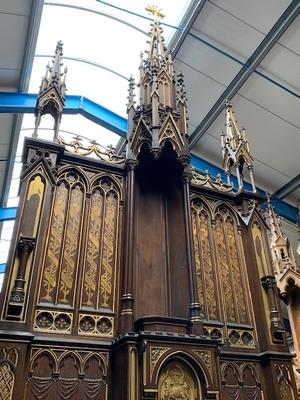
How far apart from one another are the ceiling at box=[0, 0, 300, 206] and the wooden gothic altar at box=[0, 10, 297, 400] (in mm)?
3017

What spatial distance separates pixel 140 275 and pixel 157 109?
259 centimetres

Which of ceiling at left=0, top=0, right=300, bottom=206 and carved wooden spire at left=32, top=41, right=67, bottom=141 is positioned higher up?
ceiling at left=0, top=0, right=300, bottom=206

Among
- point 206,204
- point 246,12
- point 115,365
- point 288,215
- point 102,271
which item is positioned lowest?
point 115,365

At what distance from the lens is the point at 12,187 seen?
14.5m

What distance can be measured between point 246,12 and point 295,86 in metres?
2.16

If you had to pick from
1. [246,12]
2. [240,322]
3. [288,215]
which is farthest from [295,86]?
[240,322]

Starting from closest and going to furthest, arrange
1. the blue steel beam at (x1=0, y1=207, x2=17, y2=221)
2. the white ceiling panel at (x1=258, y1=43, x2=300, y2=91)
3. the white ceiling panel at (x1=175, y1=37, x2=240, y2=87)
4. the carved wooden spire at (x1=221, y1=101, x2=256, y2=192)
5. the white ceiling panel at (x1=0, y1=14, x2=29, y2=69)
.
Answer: the carved wooden spire at (x1=221, y1=101, x2=256, y2=192)
the white ceiling panel at (x1=0, y1=14, x2=29, y2=69)
the white ceiling panel at (x1=258, y1=43, x2=300, y2=91)
the white ceiling panel at (x1=175, y1=37, x2=240, y2=87)
the blue steel beam at (x1=0, y1=207, x2=17, y2=221)

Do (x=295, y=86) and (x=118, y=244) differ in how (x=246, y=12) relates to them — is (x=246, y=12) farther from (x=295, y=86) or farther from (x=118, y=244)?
(x=118, y=244)

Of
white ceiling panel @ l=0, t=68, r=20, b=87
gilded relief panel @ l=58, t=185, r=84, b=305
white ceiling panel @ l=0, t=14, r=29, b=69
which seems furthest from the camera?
white ceiling panel @ l=0, t=68, r=20, b=87

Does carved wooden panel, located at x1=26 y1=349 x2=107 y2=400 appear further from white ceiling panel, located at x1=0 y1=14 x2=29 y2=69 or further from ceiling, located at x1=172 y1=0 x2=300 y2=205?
ceiling, located at x1=172 y1=0 x2=300 y2=205

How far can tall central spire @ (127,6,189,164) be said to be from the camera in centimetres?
600

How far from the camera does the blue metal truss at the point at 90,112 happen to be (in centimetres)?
1005

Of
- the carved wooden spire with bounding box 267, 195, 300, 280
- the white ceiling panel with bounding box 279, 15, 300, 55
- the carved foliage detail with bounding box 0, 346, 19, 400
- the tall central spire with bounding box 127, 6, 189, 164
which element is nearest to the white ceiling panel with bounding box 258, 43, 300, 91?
the white ceiling panel with bounding box 279, 15, 300, 55

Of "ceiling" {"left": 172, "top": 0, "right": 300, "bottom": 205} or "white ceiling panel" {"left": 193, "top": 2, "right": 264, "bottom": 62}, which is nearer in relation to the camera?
"ceiling" {"left": 172, "top": 0, "right": 300, "bottom": 205}
